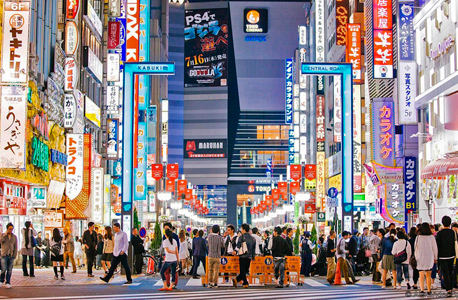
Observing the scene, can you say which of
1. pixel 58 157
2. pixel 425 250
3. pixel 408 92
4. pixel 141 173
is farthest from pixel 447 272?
pixel 141 173

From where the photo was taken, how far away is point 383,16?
3647 centimetres

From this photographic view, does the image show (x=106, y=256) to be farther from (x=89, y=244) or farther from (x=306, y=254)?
(x=306, y=254)

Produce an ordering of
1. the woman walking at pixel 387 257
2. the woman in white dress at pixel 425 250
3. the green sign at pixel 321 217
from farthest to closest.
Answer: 1. the green sign at pixel 321 217
2. the woman walking at pixel 387 257
3. the woman in white dress at pixel 425 250

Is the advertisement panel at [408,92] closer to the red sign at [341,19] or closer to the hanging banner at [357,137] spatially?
the hanging banner at [357,137]

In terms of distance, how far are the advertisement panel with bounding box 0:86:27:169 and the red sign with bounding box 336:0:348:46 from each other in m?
32.6

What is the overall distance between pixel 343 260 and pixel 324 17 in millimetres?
45917

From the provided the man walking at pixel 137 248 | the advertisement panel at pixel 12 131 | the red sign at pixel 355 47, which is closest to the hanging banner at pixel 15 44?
the advertisement panel at pixel 12 131

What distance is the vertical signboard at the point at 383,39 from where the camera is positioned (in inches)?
1441

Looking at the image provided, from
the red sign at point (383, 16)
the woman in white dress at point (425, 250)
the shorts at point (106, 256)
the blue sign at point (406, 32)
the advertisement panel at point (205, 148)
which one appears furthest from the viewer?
the advertisement panel at point (205, 148)


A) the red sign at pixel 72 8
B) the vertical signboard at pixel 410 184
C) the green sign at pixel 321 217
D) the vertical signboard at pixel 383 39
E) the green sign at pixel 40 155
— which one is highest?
the red sign at pixel 72 8

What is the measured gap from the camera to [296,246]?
1614 inches

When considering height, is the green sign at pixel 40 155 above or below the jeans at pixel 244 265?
above

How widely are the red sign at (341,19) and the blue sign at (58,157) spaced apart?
25.0m

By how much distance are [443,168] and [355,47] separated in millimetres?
24105
